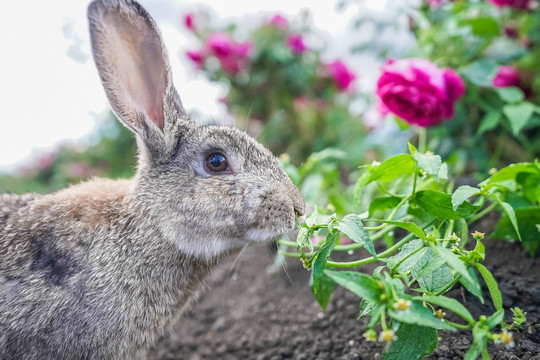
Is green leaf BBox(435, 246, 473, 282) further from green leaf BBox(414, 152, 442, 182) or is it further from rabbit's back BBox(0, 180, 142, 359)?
rabbit's back BBox(0, 180, 142, 359)

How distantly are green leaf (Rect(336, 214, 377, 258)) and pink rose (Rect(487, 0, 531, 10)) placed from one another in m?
2.34

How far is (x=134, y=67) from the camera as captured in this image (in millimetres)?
2094

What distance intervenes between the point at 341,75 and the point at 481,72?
→ 1.94 m

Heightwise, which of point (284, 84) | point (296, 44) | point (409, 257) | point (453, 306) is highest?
point (296, 44)

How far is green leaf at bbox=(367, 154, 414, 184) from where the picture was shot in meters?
1.74

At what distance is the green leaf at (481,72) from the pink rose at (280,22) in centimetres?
210

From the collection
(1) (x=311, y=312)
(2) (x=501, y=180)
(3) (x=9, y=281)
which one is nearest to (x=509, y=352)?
(2) (x=501, y=180)

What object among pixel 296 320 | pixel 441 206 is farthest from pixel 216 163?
pixel 296 320

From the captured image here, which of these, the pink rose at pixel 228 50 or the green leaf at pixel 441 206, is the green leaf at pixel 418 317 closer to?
the green leaf at pixel 441 206

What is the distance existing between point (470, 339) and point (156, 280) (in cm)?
134

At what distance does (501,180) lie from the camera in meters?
1.96

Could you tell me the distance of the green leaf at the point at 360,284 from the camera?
3.92 feet

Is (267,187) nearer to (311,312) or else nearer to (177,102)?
(177,102)

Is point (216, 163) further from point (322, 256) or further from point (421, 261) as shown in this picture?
point (421, 261)
